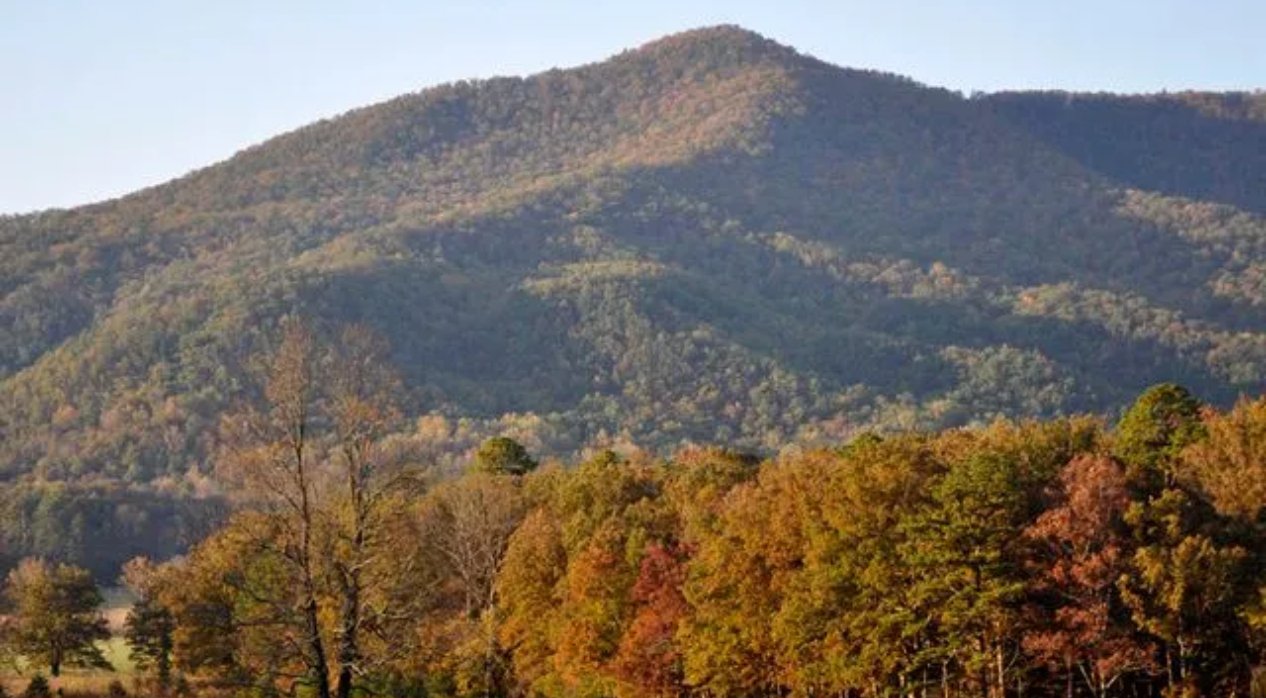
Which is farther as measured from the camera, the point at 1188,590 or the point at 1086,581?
the point at 1188,590

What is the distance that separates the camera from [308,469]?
37000mm

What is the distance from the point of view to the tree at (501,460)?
108 m

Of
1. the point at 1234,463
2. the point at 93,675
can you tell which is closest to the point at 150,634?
the point at 93,675

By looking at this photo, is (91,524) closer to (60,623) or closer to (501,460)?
(501,460)

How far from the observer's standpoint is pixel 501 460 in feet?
358

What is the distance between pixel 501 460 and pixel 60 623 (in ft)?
101

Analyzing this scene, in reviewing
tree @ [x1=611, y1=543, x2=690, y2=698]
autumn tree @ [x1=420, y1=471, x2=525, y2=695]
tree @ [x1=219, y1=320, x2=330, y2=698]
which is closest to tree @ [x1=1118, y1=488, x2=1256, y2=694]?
tree @ [x1=611, y1=543, x2=690, y2=698]

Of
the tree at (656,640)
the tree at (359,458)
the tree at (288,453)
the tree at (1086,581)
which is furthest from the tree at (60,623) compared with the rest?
the tree at (288,453)

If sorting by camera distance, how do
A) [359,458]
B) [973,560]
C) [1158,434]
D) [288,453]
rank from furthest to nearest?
[1158,434]
[973,560]
[359,458]
[288,453]

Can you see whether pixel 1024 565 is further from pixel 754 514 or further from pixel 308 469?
pixel 308 469

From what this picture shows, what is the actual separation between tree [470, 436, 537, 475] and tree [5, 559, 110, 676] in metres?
25.2

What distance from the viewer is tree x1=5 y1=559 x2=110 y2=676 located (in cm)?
8688

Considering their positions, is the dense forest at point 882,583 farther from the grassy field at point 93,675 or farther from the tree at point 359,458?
the tree at point 359,458

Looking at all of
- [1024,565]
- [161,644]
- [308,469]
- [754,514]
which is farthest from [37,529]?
[308,469]
